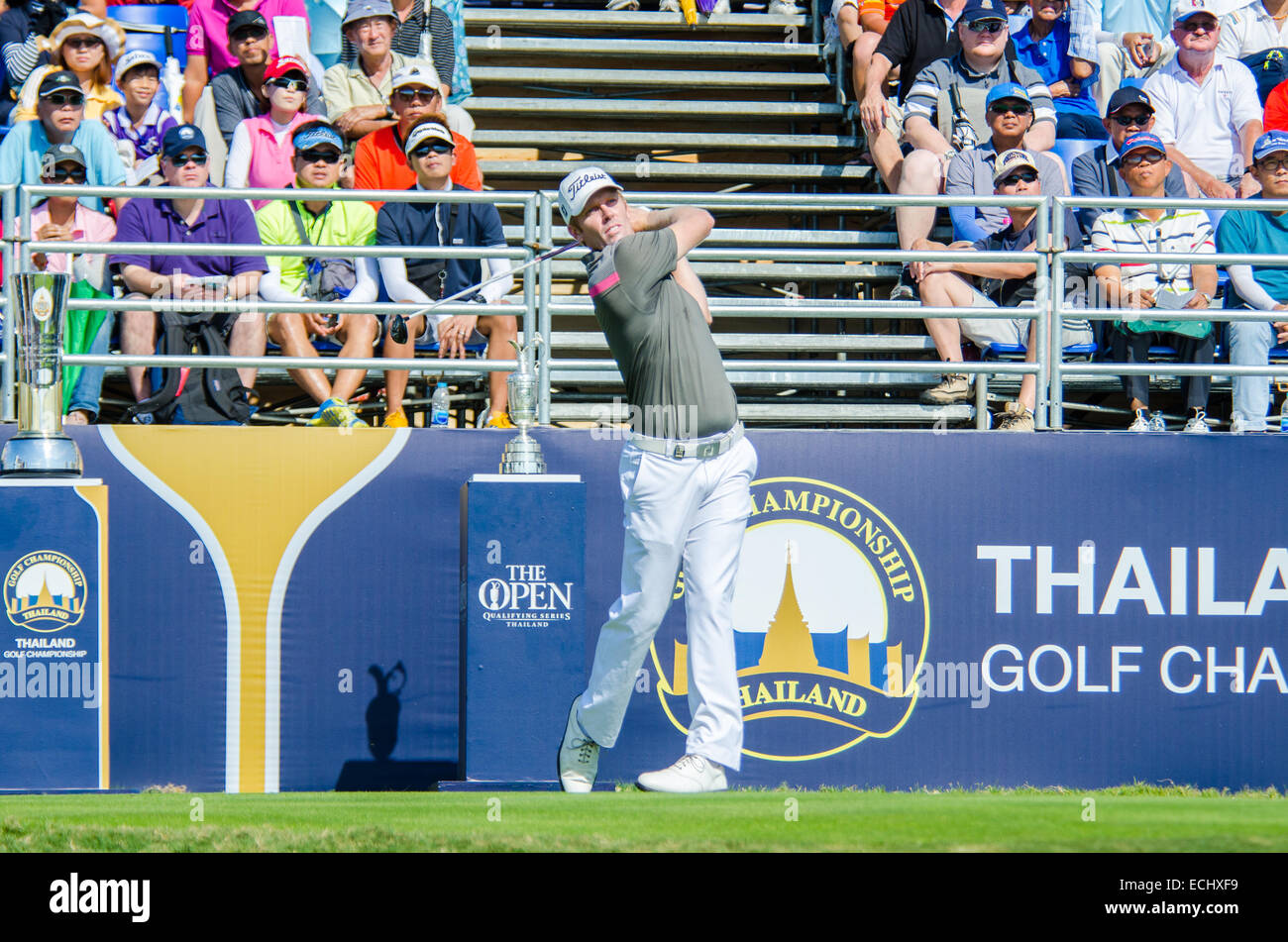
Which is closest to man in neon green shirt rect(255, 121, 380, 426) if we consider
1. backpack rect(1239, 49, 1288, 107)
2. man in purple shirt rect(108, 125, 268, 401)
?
man in purple shirt rect(108, 125, 268, 401)

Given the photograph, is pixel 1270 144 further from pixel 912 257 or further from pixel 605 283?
pixel 605 283

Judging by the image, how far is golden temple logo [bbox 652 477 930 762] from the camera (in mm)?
7684

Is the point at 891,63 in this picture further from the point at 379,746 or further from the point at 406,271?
the point at 379,746

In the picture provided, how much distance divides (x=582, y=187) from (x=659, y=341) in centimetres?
69

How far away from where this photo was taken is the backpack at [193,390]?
8.03 meters

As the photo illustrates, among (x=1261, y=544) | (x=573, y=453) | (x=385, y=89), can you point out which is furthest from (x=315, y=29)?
(x=1261, y=544)

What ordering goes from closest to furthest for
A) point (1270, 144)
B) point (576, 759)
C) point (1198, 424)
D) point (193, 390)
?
point (576, 759), point (193, 390), point (1198, 424), point (1270, 144)

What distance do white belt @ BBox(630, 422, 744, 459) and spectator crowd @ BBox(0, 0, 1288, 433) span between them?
1782mm

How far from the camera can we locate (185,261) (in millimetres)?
8336

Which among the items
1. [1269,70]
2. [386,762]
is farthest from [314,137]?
[1269,70]

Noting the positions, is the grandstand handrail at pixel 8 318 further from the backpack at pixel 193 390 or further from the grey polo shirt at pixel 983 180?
the grey polo shirt at pixel 983 180

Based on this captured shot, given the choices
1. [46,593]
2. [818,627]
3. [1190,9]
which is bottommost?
[818,627]

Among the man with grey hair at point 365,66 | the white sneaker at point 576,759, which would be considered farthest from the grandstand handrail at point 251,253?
the man with grey hair at point 365,66

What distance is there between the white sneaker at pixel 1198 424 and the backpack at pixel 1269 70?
433 centimetres
